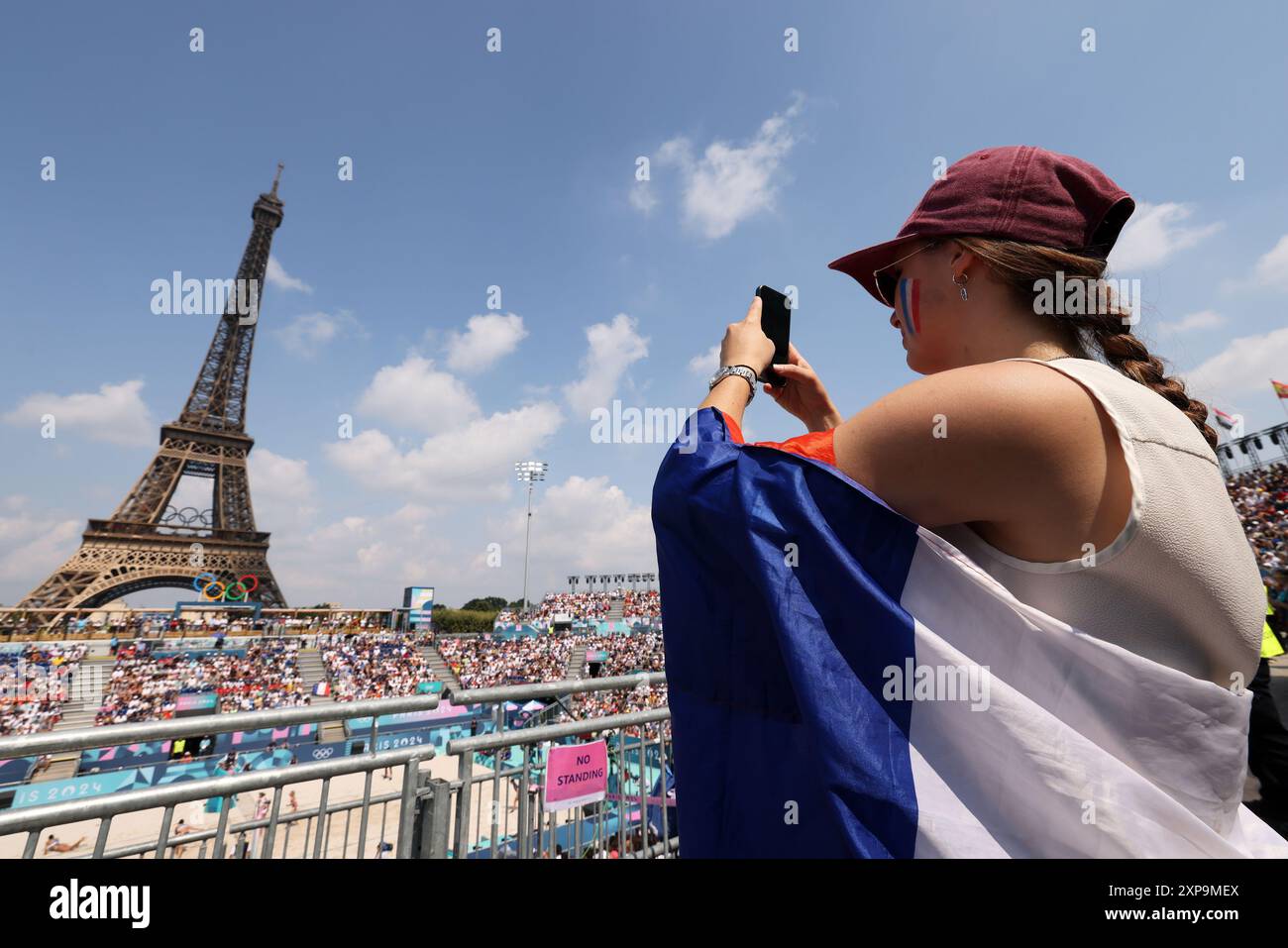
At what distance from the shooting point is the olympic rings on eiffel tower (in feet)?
117

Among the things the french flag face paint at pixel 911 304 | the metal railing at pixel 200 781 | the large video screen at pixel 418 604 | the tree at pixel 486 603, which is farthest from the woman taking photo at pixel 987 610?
the tree at pixel 486 603

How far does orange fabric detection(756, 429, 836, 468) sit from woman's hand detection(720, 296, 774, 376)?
325mm

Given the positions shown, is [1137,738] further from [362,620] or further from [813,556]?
[362,620]

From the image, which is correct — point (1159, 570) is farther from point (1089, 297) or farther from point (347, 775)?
point (347, 775)

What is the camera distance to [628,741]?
480 cm

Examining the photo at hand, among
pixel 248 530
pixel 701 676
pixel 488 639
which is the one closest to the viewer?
pixel 701 676

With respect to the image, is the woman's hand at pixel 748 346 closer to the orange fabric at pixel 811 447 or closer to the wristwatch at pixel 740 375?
the wristwatch at pixel 740 375

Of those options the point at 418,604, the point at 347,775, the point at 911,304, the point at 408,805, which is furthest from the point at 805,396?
the point at 418,604

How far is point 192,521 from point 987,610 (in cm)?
4502

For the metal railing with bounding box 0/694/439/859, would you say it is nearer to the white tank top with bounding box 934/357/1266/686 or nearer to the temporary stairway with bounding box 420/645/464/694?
the white tank top with bounding box 934/357/1266/686

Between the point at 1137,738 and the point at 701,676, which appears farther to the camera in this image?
the point at 701,676
